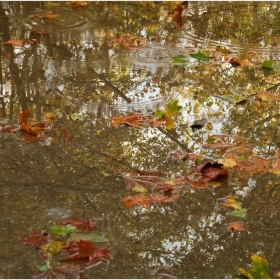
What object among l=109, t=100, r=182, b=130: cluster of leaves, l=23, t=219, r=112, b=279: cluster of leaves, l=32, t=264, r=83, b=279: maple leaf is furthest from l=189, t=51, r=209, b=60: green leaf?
l=32, t=264, r=83, b=279: maple leaf

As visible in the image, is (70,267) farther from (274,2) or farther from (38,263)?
(274,2)

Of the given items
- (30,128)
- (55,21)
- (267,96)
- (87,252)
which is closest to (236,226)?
(87,252)

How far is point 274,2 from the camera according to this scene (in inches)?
233

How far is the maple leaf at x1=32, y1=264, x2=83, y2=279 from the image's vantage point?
1965 mm

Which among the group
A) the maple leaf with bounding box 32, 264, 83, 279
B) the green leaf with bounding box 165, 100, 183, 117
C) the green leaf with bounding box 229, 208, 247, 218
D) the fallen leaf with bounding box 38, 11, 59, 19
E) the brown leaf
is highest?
→ the fallen leaf with bounding box 38, 11, 59, 19

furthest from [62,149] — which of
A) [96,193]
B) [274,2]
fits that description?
[274,2]

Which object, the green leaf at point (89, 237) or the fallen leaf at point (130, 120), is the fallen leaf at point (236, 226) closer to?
the green leaf at point (89, 237)

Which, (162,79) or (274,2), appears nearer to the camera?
(162,79)

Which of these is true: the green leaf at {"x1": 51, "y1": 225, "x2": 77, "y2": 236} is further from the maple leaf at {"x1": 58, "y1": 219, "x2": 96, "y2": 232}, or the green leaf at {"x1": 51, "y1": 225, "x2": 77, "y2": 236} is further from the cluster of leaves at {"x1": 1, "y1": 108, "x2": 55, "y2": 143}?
the cluster of leaves at {"x1": 1, "y1": 108, "x2": 55, "y2": 143}

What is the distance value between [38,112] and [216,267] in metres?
1.68

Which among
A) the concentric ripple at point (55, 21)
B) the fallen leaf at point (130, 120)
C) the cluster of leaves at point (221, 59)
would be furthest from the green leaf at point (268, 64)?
the concentric ripple at point (55, 21)

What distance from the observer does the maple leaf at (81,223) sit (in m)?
2.25

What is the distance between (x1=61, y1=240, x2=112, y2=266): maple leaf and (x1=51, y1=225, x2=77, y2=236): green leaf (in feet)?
0.31

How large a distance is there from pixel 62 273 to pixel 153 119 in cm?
144
